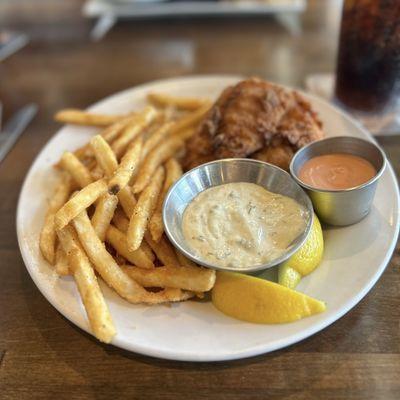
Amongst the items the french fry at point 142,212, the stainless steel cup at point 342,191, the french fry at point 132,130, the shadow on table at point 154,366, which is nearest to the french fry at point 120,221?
the french fry at point 142,212

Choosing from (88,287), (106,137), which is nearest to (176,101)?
(106,137)

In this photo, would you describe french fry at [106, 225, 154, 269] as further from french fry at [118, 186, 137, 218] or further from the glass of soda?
the glass of soda

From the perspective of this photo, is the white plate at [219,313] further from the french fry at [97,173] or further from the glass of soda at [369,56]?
the glass of soda at [369,56]

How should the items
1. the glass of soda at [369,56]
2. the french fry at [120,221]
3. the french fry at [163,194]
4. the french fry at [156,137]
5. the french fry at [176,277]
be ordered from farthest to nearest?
1. the glass of soda at [369,56]
2. the french fry at [156,137]
3. the french fry at [120,221]
4. the french fry at [163,194]
5. the french fry at [176,277]

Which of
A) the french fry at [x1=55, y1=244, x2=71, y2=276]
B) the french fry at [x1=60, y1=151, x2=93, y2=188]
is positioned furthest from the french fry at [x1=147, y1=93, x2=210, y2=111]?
the french fry at [x1=55, y1=244, x2=71, y2=276]

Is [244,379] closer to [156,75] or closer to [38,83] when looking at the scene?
[156,75]

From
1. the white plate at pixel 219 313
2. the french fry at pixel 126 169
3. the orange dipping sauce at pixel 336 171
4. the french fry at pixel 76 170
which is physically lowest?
the white plate at pixel 219 313

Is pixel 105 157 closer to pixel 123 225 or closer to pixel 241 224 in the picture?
pixel 123 225
